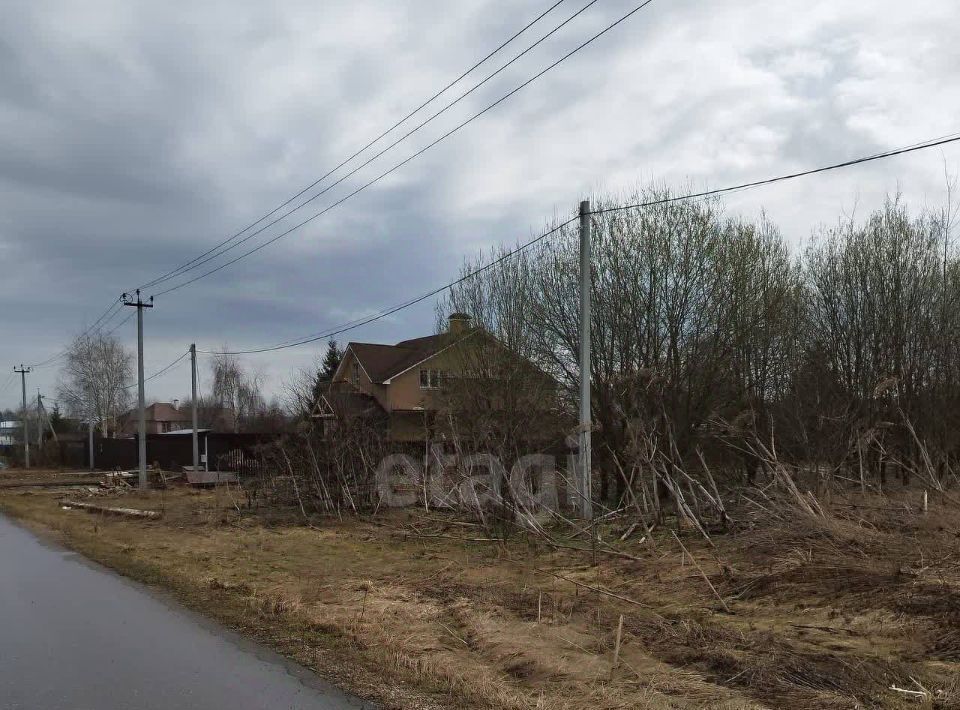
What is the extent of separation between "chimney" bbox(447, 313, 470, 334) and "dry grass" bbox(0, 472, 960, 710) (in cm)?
896

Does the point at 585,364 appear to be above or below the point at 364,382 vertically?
below

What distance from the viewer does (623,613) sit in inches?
297

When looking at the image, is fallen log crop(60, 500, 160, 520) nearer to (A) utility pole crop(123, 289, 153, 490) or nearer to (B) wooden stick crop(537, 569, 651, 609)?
(A) utility pole crop(123, 289, 153, 490)

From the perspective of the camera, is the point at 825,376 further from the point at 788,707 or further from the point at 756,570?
the point at 788,707

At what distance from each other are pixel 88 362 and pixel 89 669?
71164 millimetres

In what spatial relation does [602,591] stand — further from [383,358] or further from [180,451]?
[383,358]

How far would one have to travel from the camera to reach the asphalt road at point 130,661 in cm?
535

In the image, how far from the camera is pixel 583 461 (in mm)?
13828

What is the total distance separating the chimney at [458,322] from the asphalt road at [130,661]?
12.6 metres

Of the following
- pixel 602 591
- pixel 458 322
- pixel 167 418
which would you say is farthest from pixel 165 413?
pixel 602 591

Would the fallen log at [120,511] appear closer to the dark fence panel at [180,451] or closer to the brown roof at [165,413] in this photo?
the dark fence panel at [180,451]

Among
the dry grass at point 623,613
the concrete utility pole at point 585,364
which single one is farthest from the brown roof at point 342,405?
the concrete utility pole at point 585,364

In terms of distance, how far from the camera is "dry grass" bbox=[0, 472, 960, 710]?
5.38 metres

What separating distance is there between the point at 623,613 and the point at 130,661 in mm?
4326
